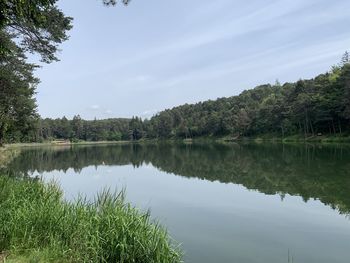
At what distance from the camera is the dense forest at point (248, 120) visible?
67.8 m

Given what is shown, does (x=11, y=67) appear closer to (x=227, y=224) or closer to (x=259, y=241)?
(x=227, y=224)

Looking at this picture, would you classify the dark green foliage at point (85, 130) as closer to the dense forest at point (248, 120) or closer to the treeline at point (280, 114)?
the dense forest at point (248, 120)

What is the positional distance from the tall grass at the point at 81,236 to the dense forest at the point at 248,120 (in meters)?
38.6

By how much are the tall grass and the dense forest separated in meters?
38.6

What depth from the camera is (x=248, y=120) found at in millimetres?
101312

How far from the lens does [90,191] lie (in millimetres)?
22188

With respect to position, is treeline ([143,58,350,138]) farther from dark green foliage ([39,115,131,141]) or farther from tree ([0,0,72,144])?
tree ([0,0,72,144])

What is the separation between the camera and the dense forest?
6781 cm

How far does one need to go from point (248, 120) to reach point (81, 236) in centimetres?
9550

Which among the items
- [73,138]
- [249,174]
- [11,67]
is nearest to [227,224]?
[249,174]

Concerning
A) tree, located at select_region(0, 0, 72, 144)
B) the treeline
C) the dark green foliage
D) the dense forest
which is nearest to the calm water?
tree, located at select_region(0, 0, 72, 144)

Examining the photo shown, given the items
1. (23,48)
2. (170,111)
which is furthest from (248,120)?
(23,48)

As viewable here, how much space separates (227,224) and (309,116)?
212 ft

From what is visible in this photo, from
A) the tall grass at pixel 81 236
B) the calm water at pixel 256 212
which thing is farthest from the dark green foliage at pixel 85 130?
the tall grass at pixel 81 236
